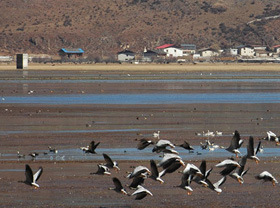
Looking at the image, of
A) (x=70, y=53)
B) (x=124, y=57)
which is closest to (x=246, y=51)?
(x=124, y=57)

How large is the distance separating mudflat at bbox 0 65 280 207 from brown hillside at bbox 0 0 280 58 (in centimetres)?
11068

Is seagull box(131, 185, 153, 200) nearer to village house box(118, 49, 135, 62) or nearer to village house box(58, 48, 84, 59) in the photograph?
village house box(58, 48, 84, 59)

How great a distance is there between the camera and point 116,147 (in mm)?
20344

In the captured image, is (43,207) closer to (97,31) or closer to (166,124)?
(166,124)

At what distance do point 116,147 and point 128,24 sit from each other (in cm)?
14188

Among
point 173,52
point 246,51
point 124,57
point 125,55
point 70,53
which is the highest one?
point 246,51

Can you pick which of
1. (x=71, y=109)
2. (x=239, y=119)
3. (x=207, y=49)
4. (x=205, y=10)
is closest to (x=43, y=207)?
(x=239, y=119)

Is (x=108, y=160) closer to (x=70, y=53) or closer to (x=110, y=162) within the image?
(x=110, y=162)

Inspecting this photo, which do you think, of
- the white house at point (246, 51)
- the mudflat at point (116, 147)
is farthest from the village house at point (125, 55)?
the mudflat at point (116, 147)

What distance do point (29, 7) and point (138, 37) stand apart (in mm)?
32926

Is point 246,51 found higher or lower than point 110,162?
lower

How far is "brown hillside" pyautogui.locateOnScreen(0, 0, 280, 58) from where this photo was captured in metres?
150

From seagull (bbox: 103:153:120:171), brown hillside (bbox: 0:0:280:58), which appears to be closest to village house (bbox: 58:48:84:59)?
brown hillside (bbox: 0:0:280:58)

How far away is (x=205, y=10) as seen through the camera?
6708 inches
